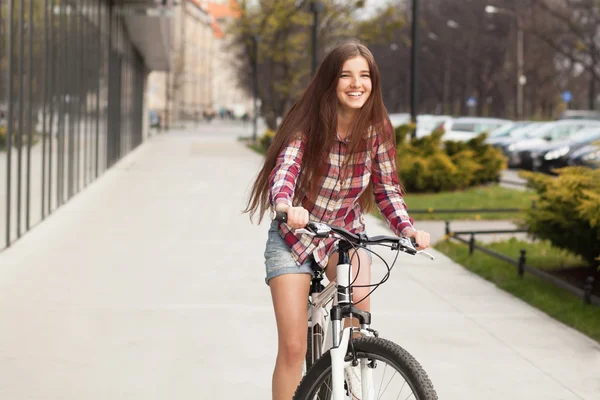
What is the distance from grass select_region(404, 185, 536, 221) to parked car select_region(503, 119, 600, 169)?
10.1 metres

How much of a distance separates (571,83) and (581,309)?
7369 cm

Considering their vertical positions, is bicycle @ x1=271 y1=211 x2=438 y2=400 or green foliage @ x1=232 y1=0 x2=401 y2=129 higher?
green foliage @ x1=232 y1=0 x2=401 y2=129

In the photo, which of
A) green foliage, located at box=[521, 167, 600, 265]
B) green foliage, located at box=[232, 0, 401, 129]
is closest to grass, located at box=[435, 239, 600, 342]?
green foliage, located at box=[521, 167, 600, 265]

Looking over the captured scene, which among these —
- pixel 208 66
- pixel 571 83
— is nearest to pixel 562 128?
pixel 571 83

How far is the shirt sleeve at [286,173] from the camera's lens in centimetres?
378

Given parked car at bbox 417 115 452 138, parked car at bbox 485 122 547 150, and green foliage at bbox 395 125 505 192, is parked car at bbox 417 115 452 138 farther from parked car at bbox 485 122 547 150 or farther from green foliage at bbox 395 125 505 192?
green foliage at bbox 395 125 505 192

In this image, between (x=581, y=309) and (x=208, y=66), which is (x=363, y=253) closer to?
(x=581, y=309)

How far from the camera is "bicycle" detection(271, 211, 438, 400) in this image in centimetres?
342

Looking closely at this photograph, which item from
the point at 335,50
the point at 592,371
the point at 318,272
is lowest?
the point at 592,371

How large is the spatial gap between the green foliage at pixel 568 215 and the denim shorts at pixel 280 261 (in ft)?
15.8

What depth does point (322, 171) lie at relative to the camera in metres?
4.00

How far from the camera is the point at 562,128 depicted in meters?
32.5

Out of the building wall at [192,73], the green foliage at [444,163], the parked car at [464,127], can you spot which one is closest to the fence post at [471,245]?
the green foliage at [444,163]

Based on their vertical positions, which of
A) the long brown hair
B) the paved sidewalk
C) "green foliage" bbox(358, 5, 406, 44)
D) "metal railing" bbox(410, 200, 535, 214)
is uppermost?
"green foliage" bbox(358, 5, 406, 44)
